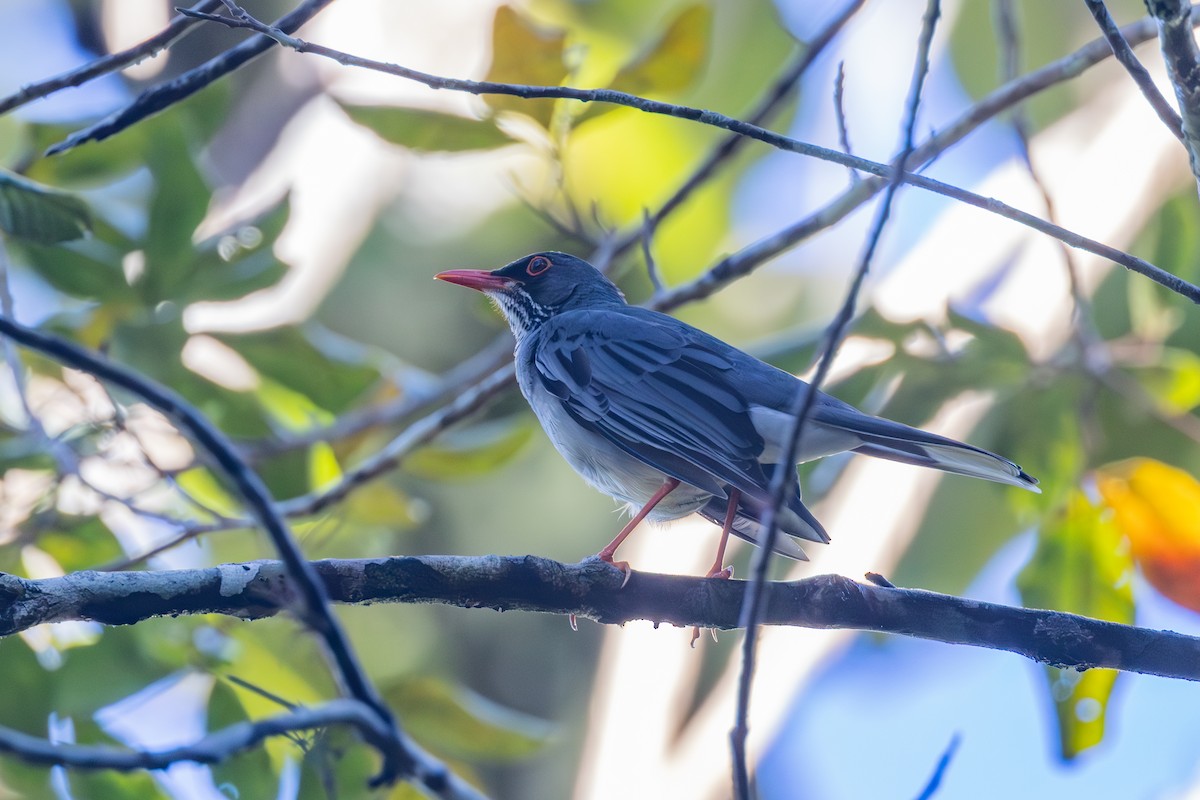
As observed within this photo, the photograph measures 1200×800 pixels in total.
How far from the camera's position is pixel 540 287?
6.43 m

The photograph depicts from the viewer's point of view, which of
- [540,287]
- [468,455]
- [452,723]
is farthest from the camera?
[540,287]

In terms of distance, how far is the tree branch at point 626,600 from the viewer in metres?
3.11

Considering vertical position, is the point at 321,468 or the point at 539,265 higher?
the point at 539,265

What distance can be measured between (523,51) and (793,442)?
2.94m

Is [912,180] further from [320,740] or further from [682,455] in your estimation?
[320,740]

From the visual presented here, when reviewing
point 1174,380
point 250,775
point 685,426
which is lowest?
point 250,775

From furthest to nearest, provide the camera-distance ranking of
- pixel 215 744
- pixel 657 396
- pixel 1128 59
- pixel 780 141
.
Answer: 1. pixel 657 396
2. pixel 780 141
3. pixel 1128 59
4. pixel 215 744

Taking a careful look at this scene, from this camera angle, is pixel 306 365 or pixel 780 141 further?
pixel 306 365

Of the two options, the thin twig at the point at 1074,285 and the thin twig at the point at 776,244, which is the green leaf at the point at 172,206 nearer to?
the thin twig at the point at 776,244

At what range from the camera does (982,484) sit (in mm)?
8031

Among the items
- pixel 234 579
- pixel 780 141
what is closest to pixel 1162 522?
pixel 780 141

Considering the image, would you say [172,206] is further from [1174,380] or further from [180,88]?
[1174,380]

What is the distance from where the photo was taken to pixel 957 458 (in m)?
4.15

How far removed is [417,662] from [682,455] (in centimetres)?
617
